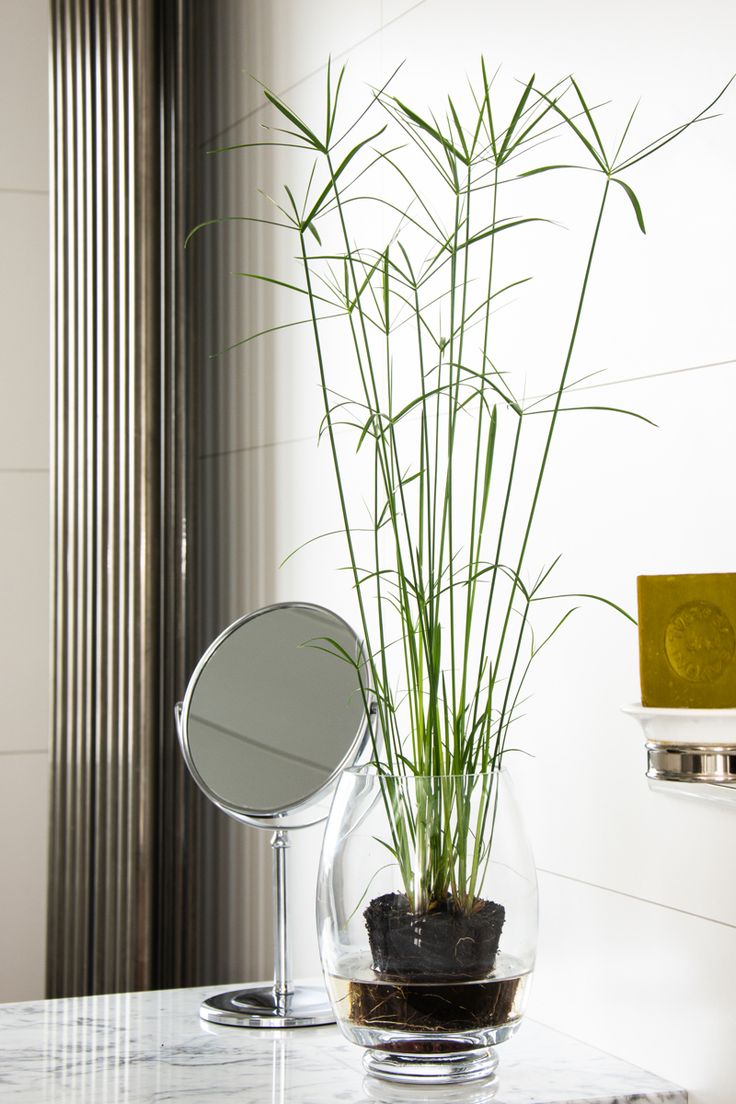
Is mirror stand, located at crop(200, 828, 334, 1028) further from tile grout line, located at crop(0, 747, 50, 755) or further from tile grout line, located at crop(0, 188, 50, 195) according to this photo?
tile grout line, located at crop(0, 188, 50, 195)

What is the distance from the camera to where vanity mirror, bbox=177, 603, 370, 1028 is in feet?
4.50

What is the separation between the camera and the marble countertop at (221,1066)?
1082mm

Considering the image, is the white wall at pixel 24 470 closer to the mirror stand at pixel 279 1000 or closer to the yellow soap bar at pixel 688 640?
the mirror stand at pixel 279 1000

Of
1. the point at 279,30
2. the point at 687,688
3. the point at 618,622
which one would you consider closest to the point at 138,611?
the point at 279,30

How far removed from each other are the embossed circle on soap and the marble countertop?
362mm

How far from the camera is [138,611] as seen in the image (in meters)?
2.12

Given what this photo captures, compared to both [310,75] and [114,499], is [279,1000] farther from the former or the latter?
[310,75]

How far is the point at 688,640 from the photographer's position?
37.9 inches

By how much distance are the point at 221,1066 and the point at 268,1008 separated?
18 cm

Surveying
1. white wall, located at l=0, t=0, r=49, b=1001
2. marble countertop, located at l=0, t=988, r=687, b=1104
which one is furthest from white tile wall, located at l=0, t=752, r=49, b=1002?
marble countertop, located at l=0, t=988, r=687, b=1104

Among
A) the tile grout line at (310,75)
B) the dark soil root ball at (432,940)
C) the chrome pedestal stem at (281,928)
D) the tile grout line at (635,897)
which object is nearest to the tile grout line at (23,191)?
the tile grout line at (310,75)

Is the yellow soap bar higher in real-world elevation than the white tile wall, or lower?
higher

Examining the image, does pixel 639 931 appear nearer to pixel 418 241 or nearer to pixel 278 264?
pixel 418 241

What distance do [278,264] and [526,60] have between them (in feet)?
2.23
